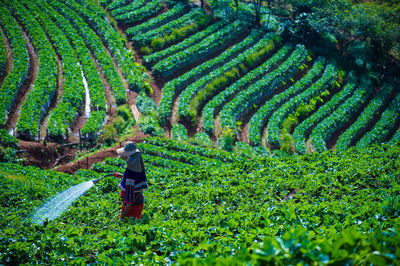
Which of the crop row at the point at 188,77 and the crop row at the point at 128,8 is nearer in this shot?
the crop row at the point at 188,77

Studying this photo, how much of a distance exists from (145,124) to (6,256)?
47.8 feet

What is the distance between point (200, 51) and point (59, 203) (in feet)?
72.2

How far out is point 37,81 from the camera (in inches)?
802

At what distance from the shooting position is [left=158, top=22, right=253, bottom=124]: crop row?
2288cm

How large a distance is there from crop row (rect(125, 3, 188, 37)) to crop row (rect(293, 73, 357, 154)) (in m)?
16.6

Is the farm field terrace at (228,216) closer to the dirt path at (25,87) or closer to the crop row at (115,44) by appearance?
the dirt path at (25,87)

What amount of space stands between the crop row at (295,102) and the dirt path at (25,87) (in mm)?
15814

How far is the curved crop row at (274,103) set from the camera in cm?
2294

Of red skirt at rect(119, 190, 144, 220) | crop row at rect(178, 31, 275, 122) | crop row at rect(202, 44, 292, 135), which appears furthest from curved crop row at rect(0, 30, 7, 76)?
red skirt at rect(119, 190, 144, 220)

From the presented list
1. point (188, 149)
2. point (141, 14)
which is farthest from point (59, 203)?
point (141, 14)

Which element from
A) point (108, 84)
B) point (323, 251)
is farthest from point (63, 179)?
point (108, 84)

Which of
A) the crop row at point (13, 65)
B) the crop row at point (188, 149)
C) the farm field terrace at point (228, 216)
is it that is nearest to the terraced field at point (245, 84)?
the crop row at point (188, 149)

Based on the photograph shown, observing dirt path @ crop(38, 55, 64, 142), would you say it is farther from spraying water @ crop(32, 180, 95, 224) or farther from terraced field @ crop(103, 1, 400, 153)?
spraying water @ crop(32, 180, 95, 224)

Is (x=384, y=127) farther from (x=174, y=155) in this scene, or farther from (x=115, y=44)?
(x=115, y=44)
